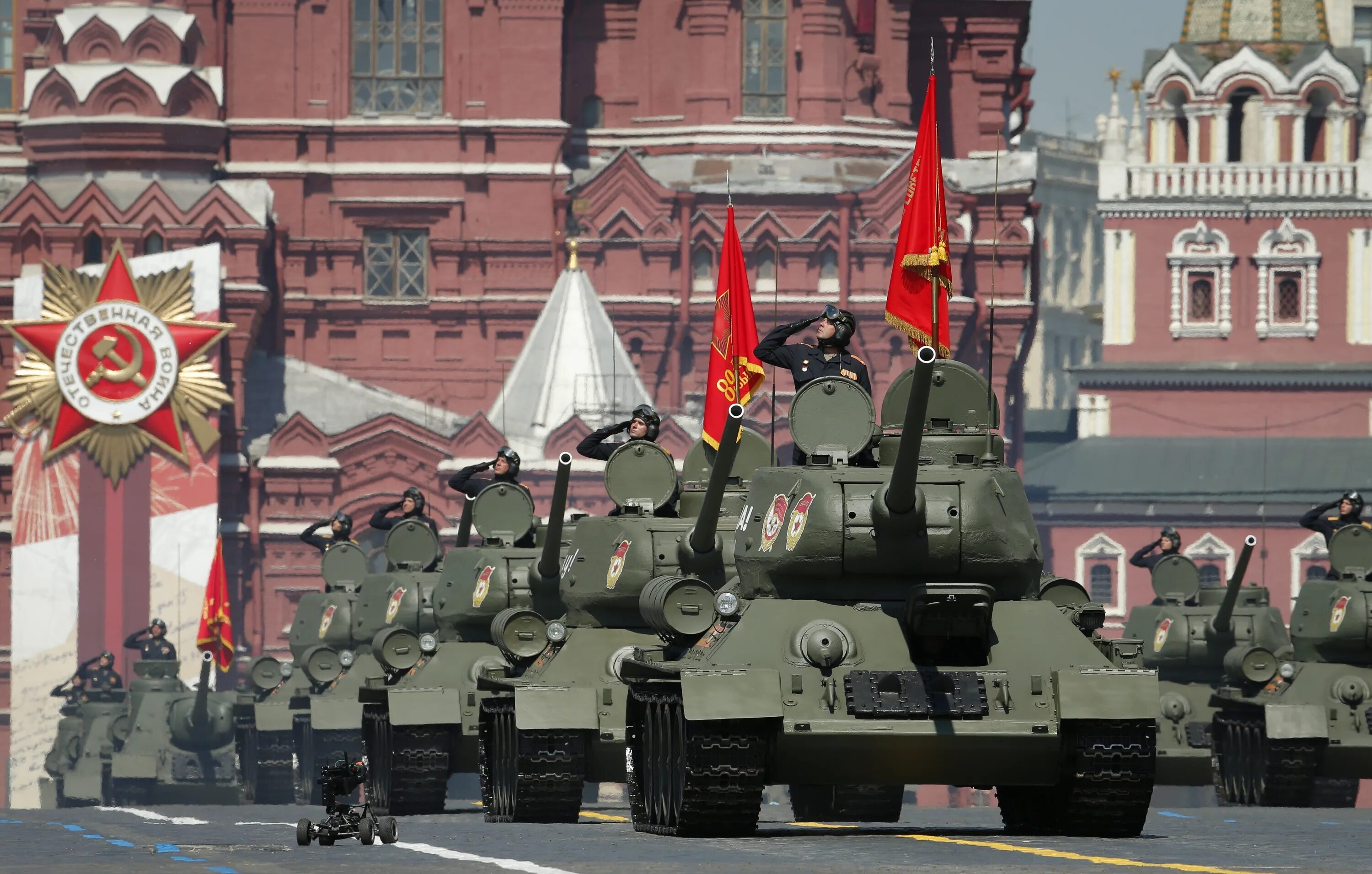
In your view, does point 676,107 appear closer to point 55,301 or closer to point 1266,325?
point 55,301

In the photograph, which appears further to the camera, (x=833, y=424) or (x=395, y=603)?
(x=395, y=603)

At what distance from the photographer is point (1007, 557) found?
65.7 feet

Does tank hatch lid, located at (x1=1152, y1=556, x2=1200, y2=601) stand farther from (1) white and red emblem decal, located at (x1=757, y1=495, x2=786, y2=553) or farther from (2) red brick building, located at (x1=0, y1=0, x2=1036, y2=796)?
(2) red brick building, located at (x1=0, y1=0, x2=1036, y2=796)

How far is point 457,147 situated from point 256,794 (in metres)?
33.2

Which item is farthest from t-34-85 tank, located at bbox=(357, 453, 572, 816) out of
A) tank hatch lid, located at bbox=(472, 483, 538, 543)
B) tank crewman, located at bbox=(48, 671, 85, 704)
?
tank crewman, located at bbox=(48, 671, 85, 704)

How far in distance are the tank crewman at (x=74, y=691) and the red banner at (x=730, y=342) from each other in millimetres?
25373

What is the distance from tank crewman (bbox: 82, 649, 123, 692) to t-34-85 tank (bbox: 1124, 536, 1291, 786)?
69.0 ft

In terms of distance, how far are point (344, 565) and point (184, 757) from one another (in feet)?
22.2

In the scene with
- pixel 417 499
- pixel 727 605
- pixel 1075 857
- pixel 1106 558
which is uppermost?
pixel 417 499

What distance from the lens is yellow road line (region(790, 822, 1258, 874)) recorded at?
54.5ft

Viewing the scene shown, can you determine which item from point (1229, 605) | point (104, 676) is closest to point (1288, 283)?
point (104, 676)

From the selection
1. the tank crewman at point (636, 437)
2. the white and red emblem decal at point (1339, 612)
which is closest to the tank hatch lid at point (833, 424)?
the tank crewman at point (636, 437)

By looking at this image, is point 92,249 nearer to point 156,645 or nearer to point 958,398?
point 156,645

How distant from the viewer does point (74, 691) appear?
57.8 meters
